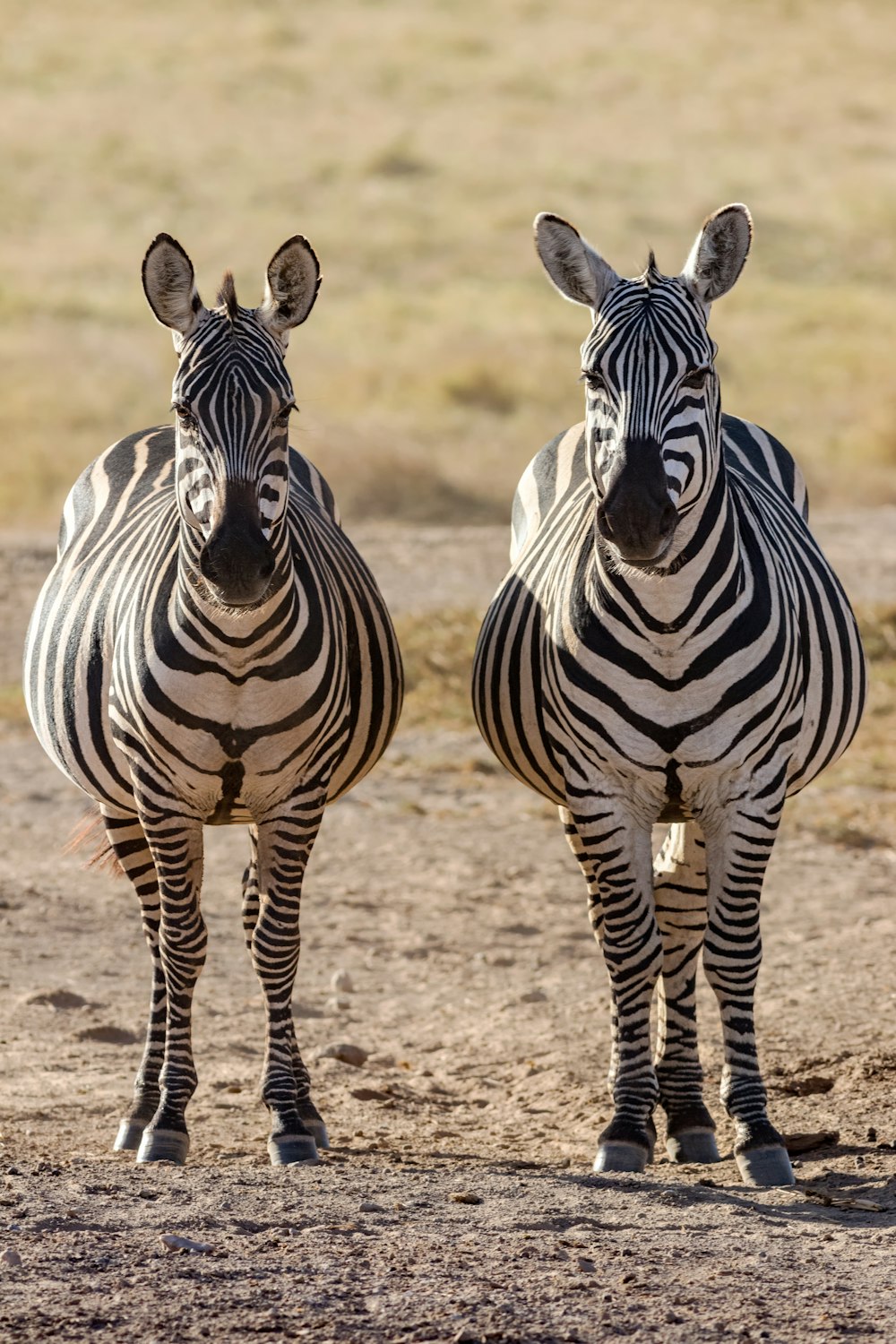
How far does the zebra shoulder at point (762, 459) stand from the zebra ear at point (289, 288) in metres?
1.94

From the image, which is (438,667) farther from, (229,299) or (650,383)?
(650,383)

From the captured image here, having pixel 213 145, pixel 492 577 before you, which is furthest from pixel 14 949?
pixel 213 145

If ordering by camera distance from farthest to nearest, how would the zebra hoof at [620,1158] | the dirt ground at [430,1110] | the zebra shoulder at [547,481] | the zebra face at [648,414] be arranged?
1. the zebra shoulder at [547,481]
2. the zebra hoof at [620,1158]
3. the zebra face at [648,414]
4. the dirt ground at [430,1110]

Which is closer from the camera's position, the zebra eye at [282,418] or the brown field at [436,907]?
the brown field at [436,907]

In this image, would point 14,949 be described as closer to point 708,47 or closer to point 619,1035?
point 619,1035

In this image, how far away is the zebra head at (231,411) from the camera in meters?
4.89

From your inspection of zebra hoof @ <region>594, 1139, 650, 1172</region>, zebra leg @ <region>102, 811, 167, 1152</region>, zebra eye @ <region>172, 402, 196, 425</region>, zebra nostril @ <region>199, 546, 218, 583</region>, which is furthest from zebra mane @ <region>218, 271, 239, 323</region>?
zebra hoof @ <region>594, 1139, 650, 1172</region>

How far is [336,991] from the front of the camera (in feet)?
25.7

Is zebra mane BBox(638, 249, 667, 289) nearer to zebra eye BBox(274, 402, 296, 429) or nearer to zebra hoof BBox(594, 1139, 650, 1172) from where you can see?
zebra eye BBox(274, 402, 296, 429)

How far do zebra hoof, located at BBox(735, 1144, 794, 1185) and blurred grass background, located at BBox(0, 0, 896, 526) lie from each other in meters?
13.6

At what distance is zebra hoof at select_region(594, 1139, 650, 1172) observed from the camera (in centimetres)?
543

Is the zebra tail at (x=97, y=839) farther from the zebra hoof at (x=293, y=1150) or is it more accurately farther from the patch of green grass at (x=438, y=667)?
the patch of green grass at (x=438, y=667)

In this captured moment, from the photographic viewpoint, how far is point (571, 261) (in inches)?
213

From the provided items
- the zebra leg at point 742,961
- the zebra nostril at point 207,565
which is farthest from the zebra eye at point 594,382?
the zebra leg at point 742,961
